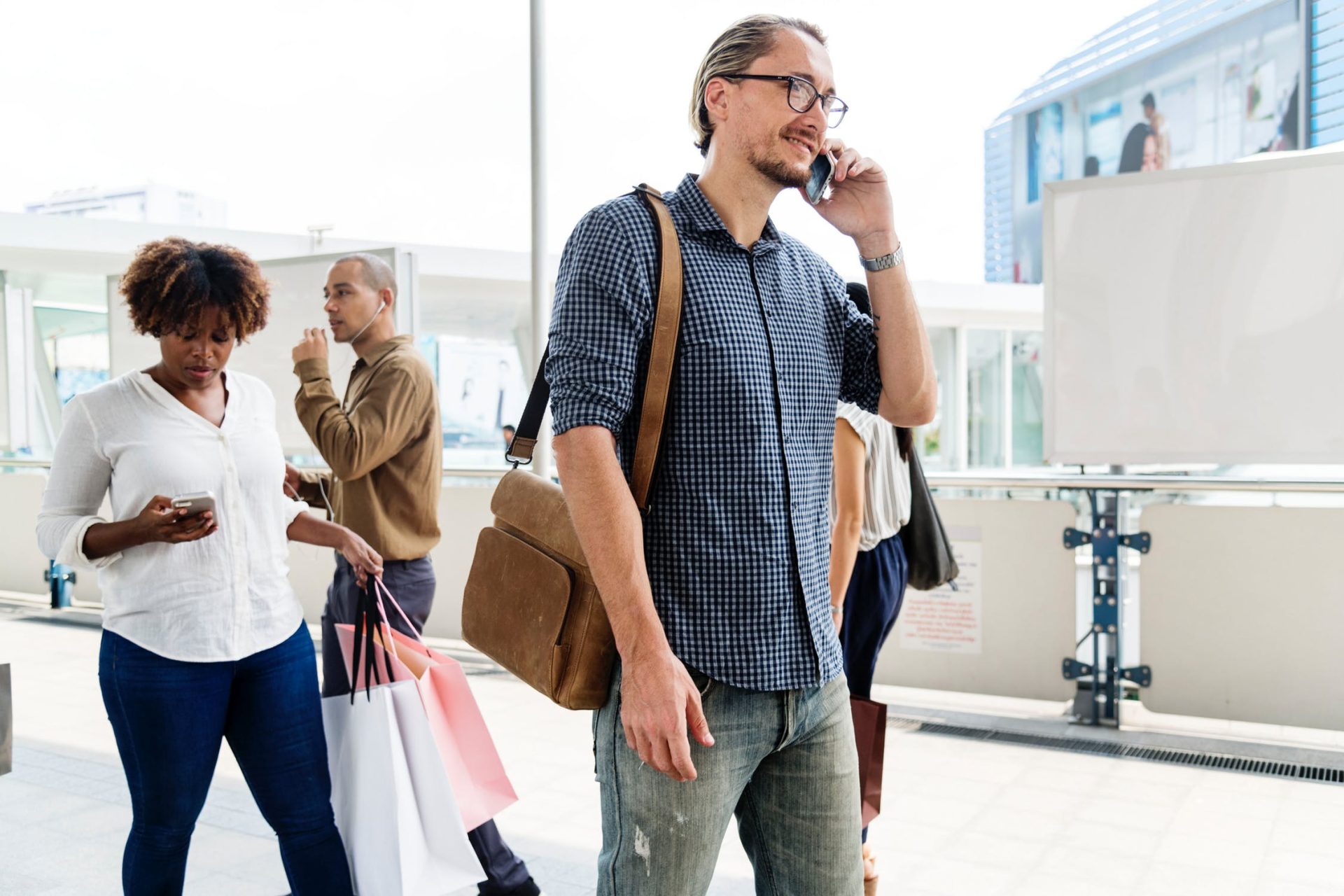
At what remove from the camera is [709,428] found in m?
1.31

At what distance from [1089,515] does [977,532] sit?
50 cm

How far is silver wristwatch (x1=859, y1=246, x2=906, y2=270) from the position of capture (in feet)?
4.97

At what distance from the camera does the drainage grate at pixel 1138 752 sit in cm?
423

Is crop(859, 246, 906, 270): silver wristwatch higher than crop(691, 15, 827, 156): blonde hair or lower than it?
lower

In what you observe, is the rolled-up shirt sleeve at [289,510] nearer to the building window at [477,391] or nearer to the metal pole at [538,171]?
the metal pole at [538,171]

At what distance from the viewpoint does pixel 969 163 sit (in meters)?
20.4

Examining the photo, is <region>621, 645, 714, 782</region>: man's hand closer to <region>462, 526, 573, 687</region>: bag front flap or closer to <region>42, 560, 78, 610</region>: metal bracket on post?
<region>462, 526, 573, 687</region>: bag front flap

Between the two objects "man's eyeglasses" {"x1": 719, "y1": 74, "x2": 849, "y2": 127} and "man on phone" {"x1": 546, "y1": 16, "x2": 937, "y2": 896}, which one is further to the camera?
"man's eyeglasses" {"x1": 719, "y1": 74, "x2": 849, "y2": 127}

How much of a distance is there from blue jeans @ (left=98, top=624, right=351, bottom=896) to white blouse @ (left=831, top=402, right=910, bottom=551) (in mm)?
1426

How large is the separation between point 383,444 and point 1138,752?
3.37 m

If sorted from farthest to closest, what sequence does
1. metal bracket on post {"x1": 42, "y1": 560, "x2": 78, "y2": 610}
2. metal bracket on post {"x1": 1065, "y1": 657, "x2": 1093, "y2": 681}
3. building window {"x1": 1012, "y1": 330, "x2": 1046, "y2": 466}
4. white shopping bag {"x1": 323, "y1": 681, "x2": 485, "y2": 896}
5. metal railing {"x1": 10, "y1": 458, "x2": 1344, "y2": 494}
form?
building window {"x1": 1012, "y1": 330, "x2": 1046, "y2": 466}
metal bracket on post {"x1": 42, "y1": 560, "x2": 78, "y2": 610}
metal bracket on post {"x1": 1065, "y1": 657, "x2": 1093, "y2": 681}
metal railing {"x1": 10, "y1": 458, "x2": 1344, "y2": 494}
white shopping bag {"x1": 323, "y1": 681, "x2": 485, "y2": 896}

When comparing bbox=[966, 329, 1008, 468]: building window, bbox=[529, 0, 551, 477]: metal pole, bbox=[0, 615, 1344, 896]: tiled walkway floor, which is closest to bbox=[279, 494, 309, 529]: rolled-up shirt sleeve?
bbox=[0, 615, 1344, 896]: tiled walkway floor

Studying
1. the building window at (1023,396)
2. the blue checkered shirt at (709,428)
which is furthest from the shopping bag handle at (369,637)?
the building window at (1023,396)

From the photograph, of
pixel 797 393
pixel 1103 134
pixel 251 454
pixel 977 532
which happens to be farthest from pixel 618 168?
pixel 1103 134
